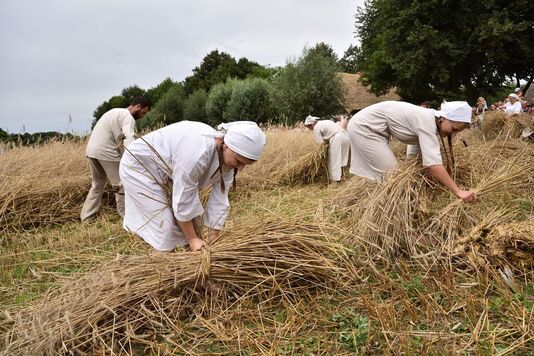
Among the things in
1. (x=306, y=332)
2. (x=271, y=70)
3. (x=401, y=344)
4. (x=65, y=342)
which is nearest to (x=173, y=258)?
(x=65, y=342)

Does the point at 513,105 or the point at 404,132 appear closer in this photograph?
the point at 404,132

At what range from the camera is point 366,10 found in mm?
30969

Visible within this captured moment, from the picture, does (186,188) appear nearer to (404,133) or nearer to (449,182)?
(449,182)

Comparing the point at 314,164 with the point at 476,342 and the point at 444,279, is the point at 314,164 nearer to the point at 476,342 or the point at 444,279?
the point at 444,279

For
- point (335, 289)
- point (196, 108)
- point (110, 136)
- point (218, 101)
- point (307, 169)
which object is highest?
point (110, 136)

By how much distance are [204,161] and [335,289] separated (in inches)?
38.8

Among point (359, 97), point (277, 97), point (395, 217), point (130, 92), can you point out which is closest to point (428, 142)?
point (395, 217)

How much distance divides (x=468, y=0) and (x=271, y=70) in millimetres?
31913

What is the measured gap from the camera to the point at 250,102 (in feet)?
98.6

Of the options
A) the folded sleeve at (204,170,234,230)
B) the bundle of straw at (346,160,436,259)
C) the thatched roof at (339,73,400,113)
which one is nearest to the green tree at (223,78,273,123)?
the thatched roof at (339,73,400,113)

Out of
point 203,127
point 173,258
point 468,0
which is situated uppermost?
point 468,0

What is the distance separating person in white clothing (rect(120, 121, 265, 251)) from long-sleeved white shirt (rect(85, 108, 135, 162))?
8.12 feet

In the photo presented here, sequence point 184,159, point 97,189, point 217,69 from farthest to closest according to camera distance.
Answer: point 217,69, point 97,189, point 184,159

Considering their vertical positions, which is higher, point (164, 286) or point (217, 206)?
point (217, 206)
